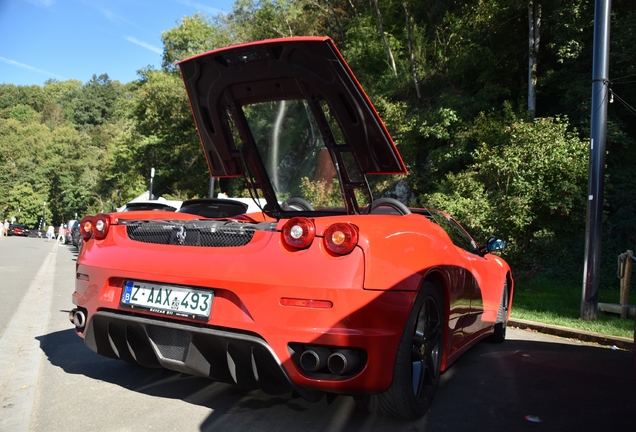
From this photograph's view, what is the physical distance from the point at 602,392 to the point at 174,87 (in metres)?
36.9

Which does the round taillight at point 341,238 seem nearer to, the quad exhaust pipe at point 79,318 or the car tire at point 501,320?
the quad exhaust pipe at point 79,318

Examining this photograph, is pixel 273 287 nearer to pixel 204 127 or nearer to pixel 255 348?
pixel 255 348

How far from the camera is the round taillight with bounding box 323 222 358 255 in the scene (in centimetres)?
284

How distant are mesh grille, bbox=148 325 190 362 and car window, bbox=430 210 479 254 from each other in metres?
2.11

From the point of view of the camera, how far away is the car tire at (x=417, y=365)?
2988mm

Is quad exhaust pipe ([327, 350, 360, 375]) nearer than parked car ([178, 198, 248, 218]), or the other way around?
quad exhaust pipe ([327, 350, 360, 375])

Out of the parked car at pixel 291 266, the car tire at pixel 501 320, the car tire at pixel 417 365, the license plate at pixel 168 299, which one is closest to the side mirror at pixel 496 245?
the parked car at pixel 291 266

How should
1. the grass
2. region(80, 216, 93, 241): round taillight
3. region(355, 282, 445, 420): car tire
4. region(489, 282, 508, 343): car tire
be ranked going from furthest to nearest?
the grass → region(489, 282, 508, 343): car tire → region(80, 216, 93, 241): round taillight → region(355, 282, 445, 420): car tire

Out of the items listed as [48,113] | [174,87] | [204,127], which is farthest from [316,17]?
[48,113]

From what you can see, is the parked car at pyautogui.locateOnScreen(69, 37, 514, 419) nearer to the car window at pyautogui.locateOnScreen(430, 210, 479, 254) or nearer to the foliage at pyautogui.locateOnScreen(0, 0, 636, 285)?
the car window at pyautogui.locateOnScreen(430, 210, 479, 254)

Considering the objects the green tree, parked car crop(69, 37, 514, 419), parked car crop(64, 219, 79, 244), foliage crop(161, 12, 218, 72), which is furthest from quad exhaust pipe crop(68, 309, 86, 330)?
the green tree

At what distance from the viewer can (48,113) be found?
404ft

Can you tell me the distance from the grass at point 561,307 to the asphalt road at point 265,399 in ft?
5.92

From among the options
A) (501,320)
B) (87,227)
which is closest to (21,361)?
(87,227)
